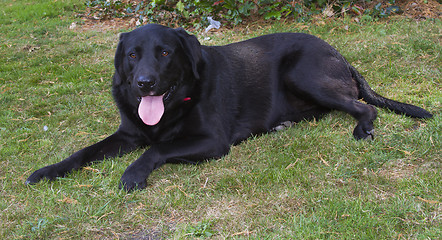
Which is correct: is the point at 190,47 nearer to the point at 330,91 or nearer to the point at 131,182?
the point at 131,182

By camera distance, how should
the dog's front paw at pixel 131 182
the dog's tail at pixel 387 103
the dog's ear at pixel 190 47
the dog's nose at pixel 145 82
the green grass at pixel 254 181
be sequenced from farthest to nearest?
the dog's tail at pixel 387 103, the dog's ear at pixel 190 47, the dog's nose at pixel 145 82, the dog's front paw at pixel 131 182, the green grass at pixel 254 181

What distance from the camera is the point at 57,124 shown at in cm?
384

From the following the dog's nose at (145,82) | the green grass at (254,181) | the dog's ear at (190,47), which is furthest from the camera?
the dog's ear at (190,47)

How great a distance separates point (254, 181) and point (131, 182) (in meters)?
0.81

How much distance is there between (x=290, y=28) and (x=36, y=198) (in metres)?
4.39

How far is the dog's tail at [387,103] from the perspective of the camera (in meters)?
3.22

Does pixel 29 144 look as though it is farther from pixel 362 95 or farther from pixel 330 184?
pixel 362 95

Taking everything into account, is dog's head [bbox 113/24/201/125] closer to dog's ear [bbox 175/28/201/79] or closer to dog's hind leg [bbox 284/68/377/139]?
dog's ear [bbox 175/28/201/79]

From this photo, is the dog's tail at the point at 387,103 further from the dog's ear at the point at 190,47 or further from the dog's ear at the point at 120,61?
the dog's ear at the point at 120,61

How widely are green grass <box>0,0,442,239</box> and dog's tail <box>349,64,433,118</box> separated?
0.07 m

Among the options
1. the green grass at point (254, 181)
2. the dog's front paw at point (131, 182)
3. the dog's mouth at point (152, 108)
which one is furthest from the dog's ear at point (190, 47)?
the dog's front paw at point (131, 182)

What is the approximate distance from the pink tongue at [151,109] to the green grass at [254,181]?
1.23 ft

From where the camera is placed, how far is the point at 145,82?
269cm

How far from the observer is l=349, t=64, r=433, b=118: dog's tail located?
322 cm
